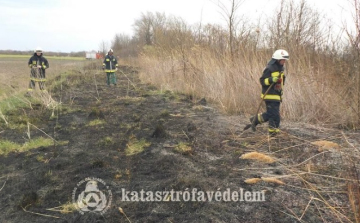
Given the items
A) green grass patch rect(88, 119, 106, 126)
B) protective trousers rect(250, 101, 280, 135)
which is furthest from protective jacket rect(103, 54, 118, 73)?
protective trousers rect(250, 101, 280, 135)

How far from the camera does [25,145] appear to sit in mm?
5152

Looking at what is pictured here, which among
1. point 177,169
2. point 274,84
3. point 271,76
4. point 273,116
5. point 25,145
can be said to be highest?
point 271,76

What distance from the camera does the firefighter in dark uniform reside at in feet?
15.6

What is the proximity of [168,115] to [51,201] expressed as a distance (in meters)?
4.19

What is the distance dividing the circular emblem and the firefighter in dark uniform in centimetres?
288

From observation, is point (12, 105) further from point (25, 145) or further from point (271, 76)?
point (271, 76)

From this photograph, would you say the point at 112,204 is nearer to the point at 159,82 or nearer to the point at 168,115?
the point at 168,115

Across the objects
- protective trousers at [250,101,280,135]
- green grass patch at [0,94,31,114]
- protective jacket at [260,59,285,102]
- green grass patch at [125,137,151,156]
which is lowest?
green grass patch at [125,137,151,156]

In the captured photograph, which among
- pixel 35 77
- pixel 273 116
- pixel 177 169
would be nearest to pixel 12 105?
pixel 35 77

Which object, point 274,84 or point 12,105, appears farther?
point 12,105

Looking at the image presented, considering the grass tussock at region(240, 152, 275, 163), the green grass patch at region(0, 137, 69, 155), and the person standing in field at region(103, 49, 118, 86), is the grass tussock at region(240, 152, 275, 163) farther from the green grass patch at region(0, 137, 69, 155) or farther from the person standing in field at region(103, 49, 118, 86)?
the person standing in field at region(103, 49, 118, 86)

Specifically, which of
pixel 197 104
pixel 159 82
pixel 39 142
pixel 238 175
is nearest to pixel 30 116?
pixel 39 142

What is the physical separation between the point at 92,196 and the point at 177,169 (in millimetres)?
1099

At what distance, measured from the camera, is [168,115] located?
7109mm
